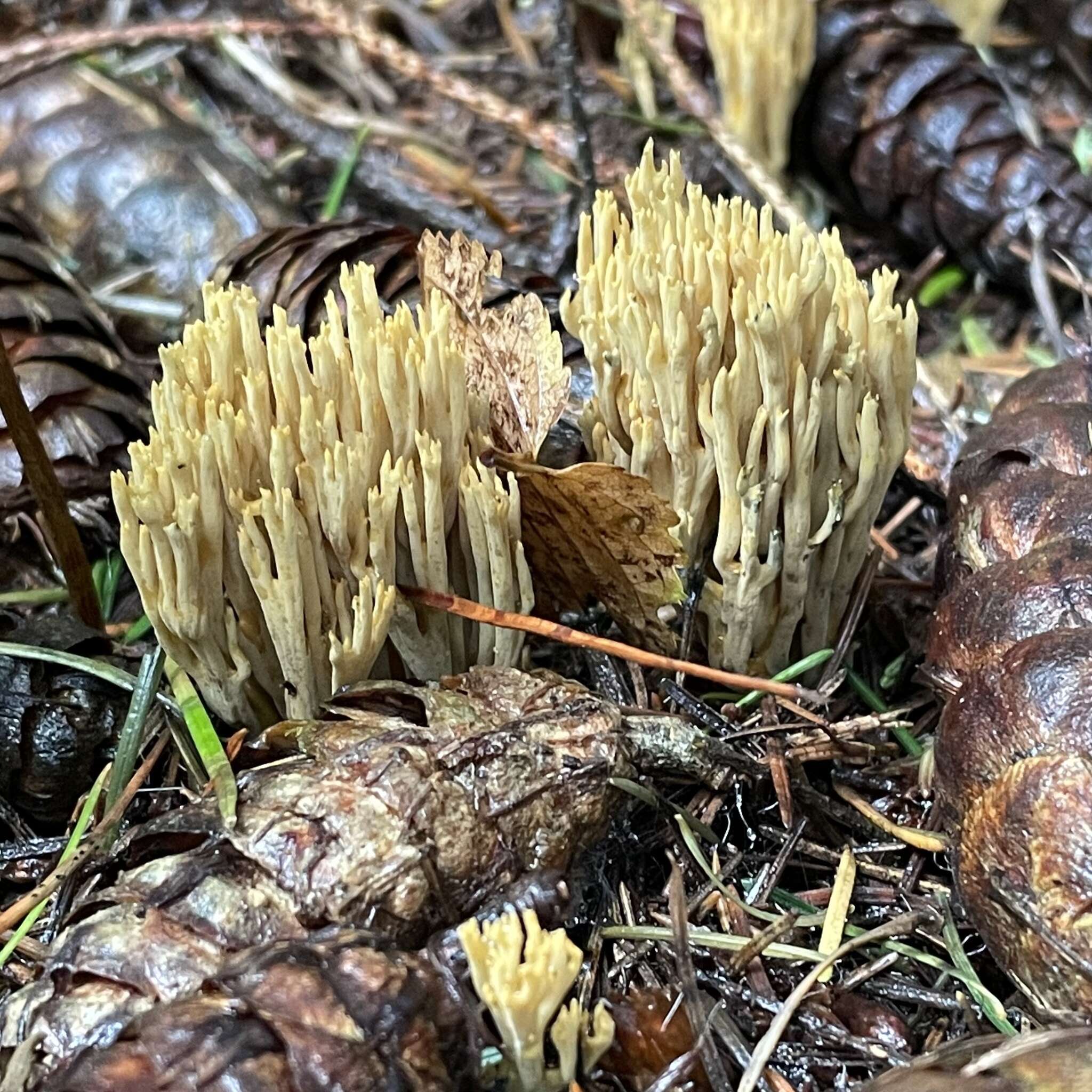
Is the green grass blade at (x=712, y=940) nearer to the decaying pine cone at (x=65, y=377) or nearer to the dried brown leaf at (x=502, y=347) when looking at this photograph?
the dried brown leaf at (x=502, y=347)

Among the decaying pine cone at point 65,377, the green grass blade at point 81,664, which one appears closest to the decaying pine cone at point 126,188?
the decaying pine cone at point 65,377

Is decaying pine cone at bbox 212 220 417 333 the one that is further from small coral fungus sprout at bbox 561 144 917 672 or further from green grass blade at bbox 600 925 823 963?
green grass blade at bbox 600 925 823 963

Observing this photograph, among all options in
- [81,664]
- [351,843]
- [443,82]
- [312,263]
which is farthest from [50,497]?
[443,82]

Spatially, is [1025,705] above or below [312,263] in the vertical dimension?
below

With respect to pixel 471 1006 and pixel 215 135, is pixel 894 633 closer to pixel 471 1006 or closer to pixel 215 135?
pixel 471 1006

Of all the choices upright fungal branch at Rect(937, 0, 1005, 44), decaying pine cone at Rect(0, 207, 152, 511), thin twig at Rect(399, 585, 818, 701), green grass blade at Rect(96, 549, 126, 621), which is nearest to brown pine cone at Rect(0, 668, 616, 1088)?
thin twig at Rect(399, 585, 818, 701)

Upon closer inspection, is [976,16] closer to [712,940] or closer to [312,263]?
[312,263]
